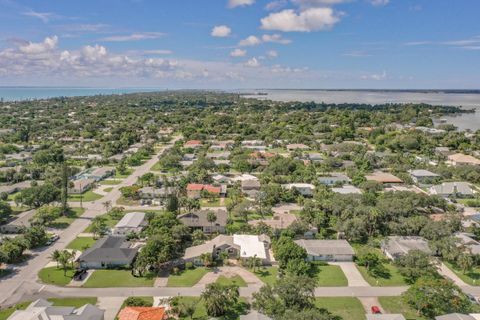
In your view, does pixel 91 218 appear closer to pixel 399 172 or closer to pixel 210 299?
pixel 210 299

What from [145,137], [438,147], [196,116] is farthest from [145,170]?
[196,116]

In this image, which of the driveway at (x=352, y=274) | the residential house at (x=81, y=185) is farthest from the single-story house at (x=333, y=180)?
the residential house at (x=81, y=185)

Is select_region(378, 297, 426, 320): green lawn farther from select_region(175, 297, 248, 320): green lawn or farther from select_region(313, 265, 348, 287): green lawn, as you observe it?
select_region(175, 297, 248, 320): green lawn

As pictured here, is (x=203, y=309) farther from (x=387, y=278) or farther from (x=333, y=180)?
(x=333, y=180)

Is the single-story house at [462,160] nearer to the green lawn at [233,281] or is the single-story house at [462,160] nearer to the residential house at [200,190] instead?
the residential house at [200,190]

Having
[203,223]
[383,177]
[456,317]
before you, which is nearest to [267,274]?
[203,223]
